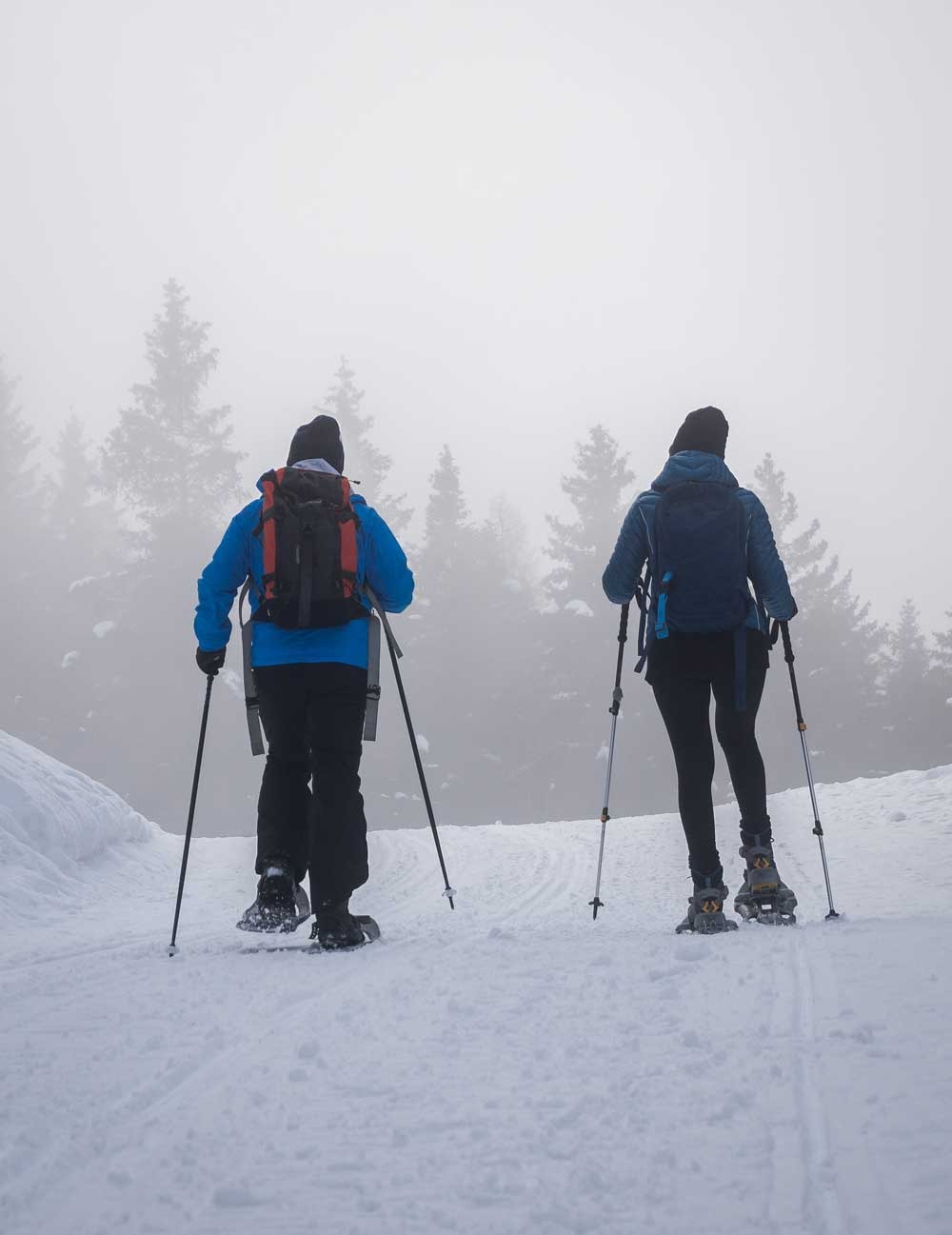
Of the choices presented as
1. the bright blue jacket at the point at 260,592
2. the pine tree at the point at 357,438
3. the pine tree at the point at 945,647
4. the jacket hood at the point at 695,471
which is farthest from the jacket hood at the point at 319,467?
the pine tree at the point at 945,647

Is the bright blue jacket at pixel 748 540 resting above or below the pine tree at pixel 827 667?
below

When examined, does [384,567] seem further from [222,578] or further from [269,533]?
[222,578]

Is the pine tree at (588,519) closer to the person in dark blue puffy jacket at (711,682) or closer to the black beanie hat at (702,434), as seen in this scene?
the black beanie hat at (702,434)

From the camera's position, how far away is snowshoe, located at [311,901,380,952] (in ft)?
12.7

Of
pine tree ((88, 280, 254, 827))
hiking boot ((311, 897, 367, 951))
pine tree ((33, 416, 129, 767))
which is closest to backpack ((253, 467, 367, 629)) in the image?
hiking boot ((311, 897, 367, 951))

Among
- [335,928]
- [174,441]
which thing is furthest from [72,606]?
[335,928]

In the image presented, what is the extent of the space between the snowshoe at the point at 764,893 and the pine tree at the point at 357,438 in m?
31.1

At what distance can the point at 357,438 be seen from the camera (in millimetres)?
34906

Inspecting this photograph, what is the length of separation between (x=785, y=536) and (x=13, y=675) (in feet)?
104

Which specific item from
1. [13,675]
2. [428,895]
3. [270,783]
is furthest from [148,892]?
[13,675]

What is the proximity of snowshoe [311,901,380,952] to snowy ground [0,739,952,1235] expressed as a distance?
0.11 m

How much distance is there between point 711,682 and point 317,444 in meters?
2.48

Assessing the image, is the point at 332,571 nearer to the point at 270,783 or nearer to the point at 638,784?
the point at 270,783

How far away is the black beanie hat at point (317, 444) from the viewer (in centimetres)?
457
